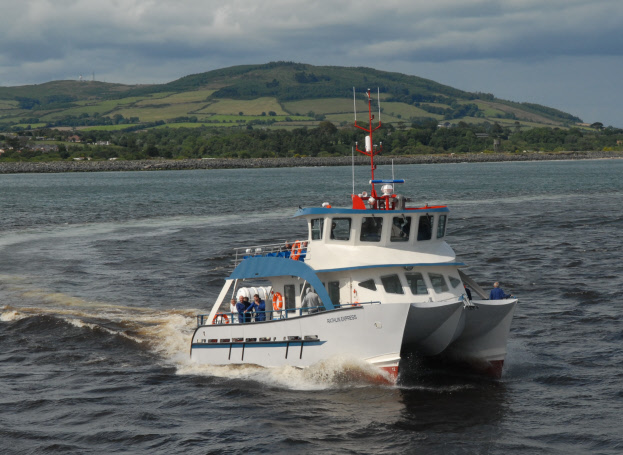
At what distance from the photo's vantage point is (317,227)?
22500 millimetres

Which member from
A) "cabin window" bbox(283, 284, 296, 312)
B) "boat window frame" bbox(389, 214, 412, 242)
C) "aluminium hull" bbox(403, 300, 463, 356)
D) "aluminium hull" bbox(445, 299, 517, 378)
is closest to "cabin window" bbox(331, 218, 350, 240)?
"boat window frame" bbox(389, 214, 412, 242)

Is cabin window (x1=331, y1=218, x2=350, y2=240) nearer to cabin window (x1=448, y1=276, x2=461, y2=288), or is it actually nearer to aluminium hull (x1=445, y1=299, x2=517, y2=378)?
cabin window (x1=448, y1=276, x2=461, y2=288)

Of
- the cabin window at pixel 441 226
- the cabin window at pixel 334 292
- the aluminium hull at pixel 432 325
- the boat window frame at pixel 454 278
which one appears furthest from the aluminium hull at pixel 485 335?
the cabin window at pixel 334 292

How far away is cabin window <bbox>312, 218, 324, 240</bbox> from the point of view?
880 inches

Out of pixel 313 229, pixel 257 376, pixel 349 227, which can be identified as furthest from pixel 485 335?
pixel 257 376

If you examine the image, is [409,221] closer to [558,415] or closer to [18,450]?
[558,415]

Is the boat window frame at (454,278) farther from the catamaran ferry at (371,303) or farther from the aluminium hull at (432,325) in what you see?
the aluminium hull at (432,325)

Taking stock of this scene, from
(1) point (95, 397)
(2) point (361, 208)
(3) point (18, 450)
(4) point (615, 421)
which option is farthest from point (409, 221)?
(3) point (18, 450)

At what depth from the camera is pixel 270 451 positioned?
1709cm

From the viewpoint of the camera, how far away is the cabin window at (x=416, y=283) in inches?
814

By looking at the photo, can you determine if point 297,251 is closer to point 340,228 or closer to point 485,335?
point 340,228

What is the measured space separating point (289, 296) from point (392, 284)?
408 cm

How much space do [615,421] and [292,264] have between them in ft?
30.6

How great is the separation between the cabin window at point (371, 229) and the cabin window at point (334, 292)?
1.47 meters
